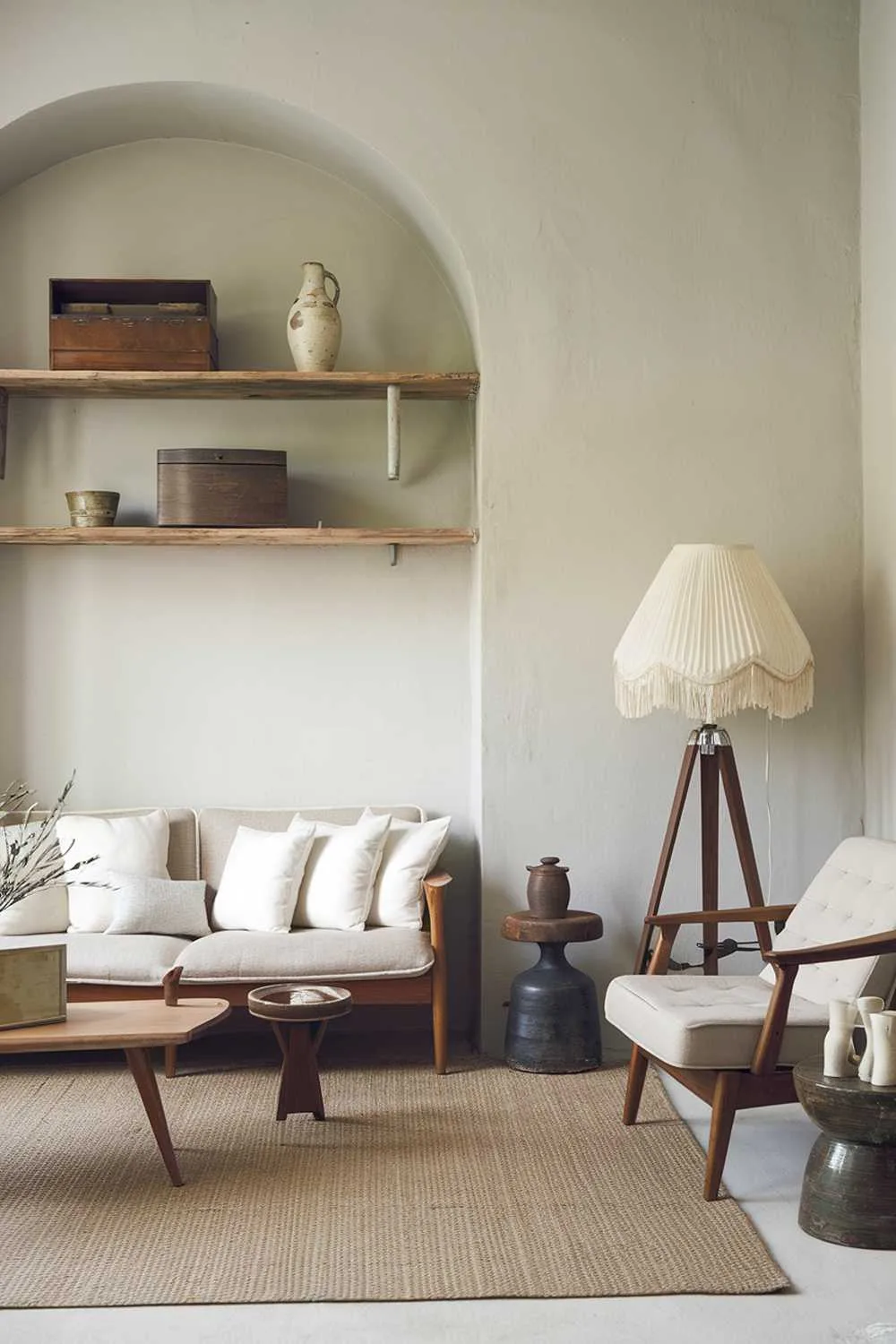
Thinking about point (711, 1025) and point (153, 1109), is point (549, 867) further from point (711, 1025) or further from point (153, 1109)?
point (153, 1109)

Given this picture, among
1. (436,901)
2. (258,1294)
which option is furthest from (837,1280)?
(436,901)

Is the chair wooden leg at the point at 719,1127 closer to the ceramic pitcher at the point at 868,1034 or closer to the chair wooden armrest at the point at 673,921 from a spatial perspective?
the ceramic pitcher at the point at 868,1034

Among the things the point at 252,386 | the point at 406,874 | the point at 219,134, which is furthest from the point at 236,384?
the point at 406,874

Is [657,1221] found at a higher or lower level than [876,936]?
lower

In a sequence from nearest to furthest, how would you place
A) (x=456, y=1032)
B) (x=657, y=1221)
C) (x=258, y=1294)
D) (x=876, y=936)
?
(x=258, y=1294) < (x=657, y=1221) < (x=876, y=936) < (x=456, y=1032)

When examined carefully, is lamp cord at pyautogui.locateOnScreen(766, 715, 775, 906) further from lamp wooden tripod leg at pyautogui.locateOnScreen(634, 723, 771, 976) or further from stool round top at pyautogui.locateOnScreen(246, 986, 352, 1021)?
stool round top at pyautogui.locateOnScreen(246, 986, 352, 1021)

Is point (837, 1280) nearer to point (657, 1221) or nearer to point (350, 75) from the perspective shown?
point (657, 1221)

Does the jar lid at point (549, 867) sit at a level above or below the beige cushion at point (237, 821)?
below

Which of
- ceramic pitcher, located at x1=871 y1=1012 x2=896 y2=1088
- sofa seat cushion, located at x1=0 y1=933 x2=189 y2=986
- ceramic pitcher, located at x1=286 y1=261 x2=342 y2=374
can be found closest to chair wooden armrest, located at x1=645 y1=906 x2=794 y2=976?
ceramic pitcher, located at x1=871 y1=1012 x2=896 y2=1088

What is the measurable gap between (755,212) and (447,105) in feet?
3.78

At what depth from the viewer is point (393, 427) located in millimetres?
5105

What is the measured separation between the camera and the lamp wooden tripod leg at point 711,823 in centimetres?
450

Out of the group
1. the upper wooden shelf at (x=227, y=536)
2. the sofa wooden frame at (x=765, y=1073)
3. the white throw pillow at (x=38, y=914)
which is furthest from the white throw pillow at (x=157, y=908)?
the sofa wooden frame at (x=765, y=1073)

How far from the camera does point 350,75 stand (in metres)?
4.89
